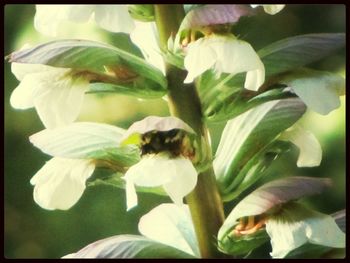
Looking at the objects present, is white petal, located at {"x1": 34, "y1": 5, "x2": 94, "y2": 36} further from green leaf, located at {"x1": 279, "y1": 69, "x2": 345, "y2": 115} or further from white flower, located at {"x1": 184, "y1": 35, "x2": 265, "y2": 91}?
green leaf, located at {"x1": 279, "y1": 69, "x2": 345, "y2": 115}

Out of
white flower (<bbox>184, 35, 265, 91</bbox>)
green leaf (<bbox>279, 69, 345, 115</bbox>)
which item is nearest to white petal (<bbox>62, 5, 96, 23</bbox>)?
white flower (<bbox>184, 35, 265, 91</bbox>)

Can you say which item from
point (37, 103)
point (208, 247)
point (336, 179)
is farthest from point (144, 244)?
point (336, 179)

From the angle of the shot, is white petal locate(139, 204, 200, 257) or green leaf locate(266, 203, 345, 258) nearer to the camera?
green leaf locate(266, 203, 345, 258)

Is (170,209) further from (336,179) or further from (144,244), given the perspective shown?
(336,179)

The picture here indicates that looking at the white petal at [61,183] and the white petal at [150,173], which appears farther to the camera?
the white petal at [61,183]

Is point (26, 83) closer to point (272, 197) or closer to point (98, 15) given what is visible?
point (98, 15)

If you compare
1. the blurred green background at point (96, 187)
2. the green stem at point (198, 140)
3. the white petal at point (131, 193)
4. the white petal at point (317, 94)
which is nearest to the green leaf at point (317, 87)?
the white petal at point (317, 94)

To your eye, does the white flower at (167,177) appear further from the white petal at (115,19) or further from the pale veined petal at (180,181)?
the white petal at (115,19)
